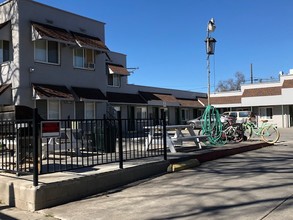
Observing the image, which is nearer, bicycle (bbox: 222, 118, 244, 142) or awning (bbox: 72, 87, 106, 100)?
bicycle (bbox: 222, 118, 244, 142)

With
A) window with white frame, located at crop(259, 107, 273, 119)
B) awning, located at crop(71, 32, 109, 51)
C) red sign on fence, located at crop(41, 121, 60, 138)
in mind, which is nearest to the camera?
red sign on fence, located at crop(41, 121, 60, 138)

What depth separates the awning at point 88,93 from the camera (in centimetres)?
2284

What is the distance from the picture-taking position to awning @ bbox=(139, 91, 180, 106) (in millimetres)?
37625

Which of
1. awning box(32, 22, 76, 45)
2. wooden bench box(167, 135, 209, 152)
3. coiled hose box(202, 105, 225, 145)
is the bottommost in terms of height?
wooden bench box(167, 135, 209, 152)

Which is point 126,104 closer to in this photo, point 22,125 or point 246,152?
point 246,152

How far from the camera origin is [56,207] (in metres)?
6.63

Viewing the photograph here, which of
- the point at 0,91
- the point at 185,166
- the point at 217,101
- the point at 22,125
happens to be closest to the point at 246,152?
the point at 185,166

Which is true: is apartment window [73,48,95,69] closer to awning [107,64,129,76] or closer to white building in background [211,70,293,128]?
awning [107,64,129,76]

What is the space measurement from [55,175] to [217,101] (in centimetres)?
4567

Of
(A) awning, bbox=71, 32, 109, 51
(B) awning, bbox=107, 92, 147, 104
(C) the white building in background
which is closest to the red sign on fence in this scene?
(A) awning, bbox=71, 32, 109, 51

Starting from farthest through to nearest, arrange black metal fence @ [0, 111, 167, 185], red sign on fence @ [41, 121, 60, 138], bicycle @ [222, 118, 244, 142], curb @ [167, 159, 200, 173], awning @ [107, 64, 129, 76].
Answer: awning @ [107, 64, 129, 76], bicycle @ [222, 118, 244, 142], curb @ [167, 159, 200, 173], black metal fence @ [0, 111, 167, 185], red sign on fence @ [41, 121, 60, 138]

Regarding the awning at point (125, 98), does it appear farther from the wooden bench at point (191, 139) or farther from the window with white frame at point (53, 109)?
the wooden bench at point (191, 139)

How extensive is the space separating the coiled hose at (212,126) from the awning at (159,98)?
1961cm

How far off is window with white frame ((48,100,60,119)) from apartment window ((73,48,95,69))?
9.73 feet
